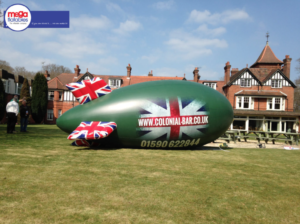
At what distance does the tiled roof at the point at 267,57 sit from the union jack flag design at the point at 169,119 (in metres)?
35.8

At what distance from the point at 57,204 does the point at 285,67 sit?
39158 millimetres

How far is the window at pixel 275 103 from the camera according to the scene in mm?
31922

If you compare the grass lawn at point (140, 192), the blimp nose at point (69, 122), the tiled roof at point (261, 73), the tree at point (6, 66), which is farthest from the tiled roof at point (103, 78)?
the grass lawn at point (140, 192)

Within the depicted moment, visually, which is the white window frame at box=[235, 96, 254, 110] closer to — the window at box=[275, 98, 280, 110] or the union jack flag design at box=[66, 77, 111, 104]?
the window at box=[275, 98, 280, 110]

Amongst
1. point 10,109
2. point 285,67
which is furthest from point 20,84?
point 285,67

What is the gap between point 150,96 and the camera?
8688 mm

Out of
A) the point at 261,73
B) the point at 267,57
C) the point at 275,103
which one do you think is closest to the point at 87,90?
the point at 275,103

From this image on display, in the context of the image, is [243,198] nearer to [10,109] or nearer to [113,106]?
[113,106]

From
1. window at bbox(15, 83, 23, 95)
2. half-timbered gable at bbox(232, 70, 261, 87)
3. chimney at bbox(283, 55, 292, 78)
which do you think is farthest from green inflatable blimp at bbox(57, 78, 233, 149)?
chimney at bbox(283, 55, 292, 78)

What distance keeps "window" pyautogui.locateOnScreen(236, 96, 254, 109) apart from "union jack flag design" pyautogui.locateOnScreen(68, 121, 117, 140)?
29.0 m

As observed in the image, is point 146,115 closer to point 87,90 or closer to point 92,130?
point 92,130

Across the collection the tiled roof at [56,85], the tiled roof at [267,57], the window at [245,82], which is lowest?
the tiled roof at [56,85]

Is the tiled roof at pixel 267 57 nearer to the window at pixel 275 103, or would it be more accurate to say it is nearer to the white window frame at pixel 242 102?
the window at pixel 275 103

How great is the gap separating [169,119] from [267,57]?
37.9m
